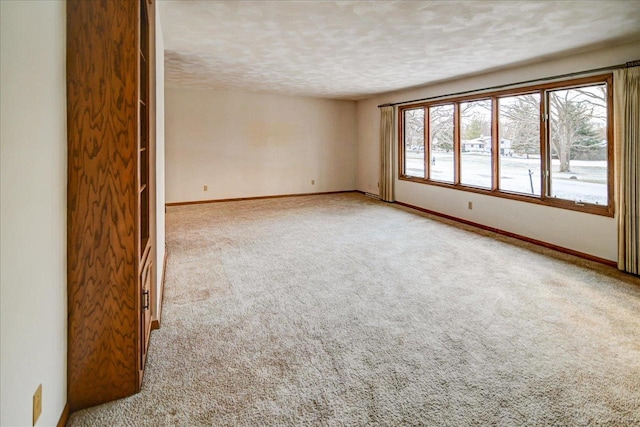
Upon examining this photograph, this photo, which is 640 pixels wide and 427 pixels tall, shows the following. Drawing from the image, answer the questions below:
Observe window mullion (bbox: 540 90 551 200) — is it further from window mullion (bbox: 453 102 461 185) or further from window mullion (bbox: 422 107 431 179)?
window mullion (bbox: 422 107 431 179)

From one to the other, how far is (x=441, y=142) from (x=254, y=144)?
12.9 ft

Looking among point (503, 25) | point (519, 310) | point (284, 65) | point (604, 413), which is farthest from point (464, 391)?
point (284, 65)

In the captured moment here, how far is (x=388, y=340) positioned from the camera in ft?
Result: 8.17

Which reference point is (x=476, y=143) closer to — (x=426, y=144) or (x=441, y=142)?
(x=441, y=142)

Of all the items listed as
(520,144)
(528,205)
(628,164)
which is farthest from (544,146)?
(628,164)

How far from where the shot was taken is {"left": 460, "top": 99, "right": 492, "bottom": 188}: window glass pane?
5859mm

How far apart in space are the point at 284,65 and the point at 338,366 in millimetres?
4269

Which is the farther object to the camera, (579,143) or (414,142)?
(414,142)

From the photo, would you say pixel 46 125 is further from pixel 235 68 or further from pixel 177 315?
pixel 235 68

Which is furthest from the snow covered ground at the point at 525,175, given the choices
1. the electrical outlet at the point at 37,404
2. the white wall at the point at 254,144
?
the electrical outlet at the point at 37,404

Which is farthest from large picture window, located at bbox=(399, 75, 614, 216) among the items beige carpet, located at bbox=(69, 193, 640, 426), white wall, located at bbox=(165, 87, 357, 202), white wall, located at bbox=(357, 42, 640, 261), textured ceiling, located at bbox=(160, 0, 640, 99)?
white wall, located at bbox=(165, 87, 357, 202)

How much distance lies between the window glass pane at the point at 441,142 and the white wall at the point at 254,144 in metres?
2.76

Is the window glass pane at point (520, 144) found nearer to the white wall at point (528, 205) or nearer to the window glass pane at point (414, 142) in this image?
the white wall at point (528, 205)

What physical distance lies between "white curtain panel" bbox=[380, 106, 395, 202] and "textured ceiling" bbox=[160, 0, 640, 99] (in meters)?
2.01
